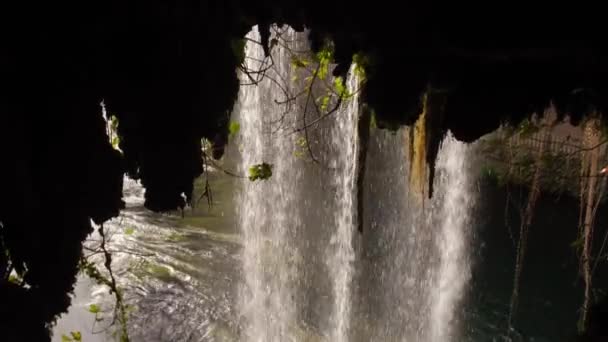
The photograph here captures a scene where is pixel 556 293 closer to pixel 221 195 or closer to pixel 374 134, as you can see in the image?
pixel 374 134

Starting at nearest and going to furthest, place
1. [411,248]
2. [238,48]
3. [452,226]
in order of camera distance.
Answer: [238,48] < [411,248] < [452,226]

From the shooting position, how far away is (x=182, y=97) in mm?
2289

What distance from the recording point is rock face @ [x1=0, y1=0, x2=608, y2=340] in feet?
6.19

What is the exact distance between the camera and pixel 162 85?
2.25 metres

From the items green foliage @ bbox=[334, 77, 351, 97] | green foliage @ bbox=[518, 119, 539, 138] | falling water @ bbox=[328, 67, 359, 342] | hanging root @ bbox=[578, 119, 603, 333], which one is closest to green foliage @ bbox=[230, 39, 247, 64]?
green foliage @ bbox=[334, 77, 351, 97]

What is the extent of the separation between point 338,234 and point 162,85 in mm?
7411

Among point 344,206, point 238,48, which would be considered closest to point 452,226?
point 344,206

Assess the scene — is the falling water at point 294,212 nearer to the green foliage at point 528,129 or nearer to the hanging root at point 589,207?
the hanging root at point 589,207

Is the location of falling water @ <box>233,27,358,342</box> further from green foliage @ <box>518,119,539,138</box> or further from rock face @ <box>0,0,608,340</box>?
rock face @ <box>0,0,608,340</box>

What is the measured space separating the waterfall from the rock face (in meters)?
4.25

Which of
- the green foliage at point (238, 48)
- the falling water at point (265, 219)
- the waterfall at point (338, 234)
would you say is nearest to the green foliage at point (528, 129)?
the green foliage at point (238, 48)

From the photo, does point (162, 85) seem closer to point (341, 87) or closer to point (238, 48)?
point (238, 48)

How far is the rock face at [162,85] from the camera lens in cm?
189

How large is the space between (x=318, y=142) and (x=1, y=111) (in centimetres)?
779
